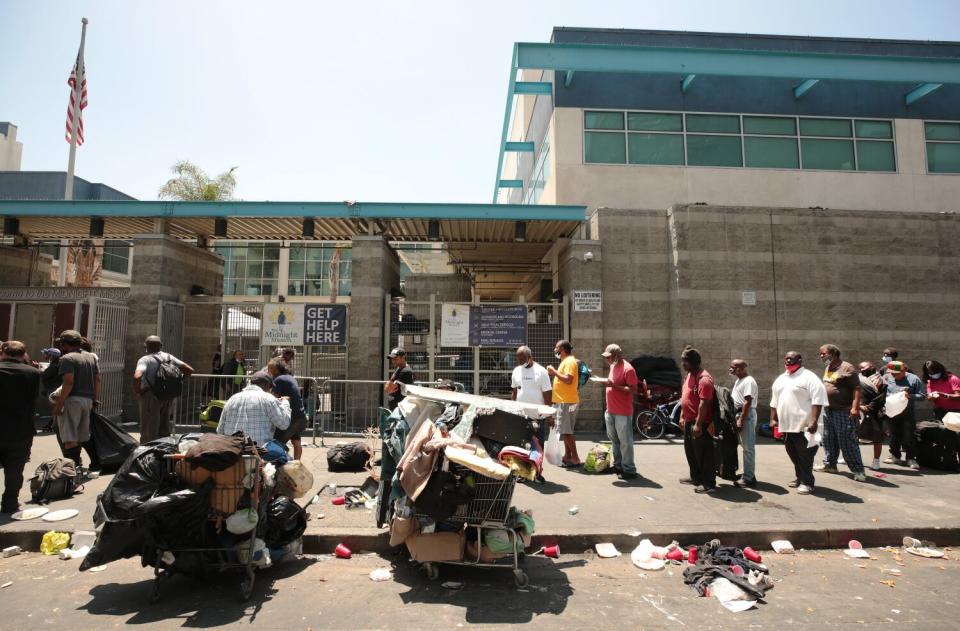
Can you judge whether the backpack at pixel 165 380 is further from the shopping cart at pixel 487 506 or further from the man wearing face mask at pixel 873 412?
the man wearing face mask at pixel 873 412

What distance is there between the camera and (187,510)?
12.6 ft

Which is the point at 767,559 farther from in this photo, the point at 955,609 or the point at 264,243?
the point at 264,243

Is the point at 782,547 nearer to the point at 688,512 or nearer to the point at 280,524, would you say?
the point at 688,512

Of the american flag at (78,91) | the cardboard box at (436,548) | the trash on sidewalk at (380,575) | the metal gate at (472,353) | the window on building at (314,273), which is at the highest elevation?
the american flag at (78,91)

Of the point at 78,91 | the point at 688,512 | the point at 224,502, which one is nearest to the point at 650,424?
the point at 688,512

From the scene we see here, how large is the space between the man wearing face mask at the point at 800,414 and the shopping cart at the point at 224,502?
6.46 m

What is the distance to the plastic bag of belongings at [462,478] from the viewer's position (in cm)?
398

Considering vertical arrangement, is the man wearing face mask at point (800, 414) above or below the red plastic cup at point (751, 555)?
above

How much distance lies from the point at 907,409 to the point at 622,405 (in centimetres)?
478

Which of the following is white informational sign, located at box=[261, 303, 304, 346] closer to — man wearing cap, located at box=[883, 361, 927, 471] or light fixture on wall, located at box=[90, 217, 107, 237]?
light fixture on wall, located at box=[90, 217, 107, 237]

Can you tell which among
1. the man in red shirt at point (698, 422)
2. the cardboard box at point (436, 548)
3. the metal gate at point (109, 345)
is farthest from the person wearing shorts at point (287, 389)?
the metal gate at point (109, 345)

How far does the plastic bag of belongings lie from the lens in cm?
398

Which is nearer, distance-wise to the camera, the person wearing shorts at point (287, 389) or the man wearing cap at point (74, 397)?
the man wearing cap at point (74, 397)

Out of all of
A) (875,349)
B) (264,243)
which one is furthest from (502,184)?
(875,349)
